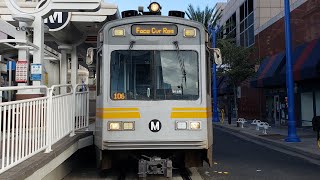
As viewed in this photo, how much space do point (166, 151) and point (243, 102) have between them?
30055 millimetres

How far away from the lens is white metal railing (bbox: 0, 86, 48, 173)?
5.08 meters

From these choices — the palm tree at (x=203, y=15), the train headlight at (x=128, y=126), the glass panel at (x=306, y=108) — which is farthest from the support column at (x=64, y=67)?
the palm tree at (x=203, y=15)

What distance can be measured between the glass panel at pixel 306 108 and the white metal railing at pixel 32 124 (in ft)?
Answer: 60.9

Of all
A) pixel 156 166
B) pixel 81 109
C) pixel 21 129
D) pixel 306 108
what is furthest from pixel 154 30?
pixel 306 108

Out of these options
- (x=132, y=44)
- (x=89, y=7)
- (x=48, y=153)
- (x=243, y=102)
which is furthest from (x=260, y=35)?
(x=48, y=153)

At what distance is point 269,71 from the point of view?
26344 millimetres

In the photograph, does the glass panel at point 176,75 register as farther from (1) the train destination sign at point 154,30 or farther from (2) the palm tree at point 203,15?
(2) the palm tree at point 203,15

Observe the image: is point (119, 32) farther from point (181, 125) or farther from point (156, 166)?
point (156, 166)

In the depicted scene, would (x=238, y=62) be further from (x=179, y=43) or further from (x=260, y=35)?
(x=179, y=43)

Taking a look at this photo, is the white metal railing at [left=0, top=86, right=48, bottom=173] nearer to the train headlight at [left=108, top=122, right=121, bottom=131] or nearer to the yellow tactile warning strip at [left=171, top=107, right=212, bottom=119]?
the train headlight at [left=108, top=122, right=121, bottom=131]

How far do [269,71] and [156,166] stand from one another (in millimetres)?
19840

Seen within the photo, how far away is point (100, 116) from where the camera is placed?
27.1 feet

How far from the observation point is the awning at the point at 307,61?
63.9 feet

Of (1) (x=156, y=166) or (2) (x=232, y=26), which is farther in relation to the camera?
(2) (x=232, y=26)
